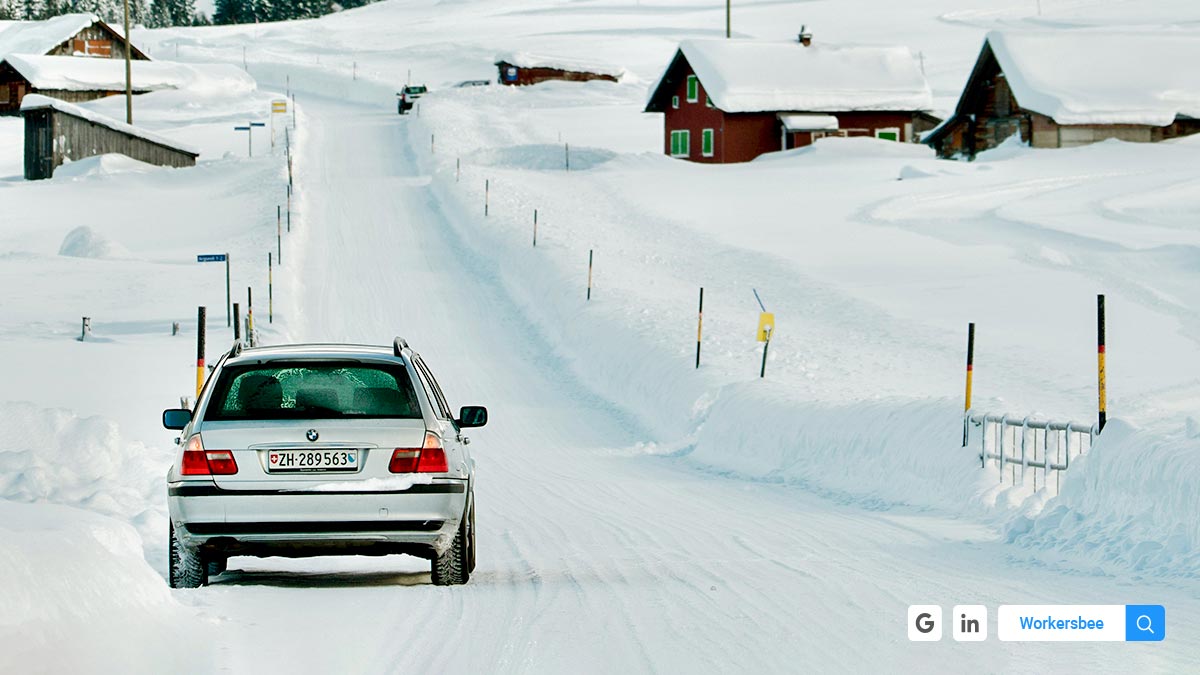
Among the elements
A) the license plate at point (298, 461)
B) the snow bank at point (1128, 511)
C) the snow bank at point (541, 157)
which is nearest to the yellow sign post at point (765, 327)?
the snow bank at point (1128, 511)

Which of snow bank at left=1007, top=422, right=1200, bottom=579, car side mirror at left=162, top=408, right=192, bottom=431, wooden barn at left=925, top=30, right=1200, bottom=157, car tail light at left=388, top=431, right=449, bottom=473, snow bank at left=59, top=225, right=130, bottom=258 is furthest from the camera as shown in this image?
wooden barn at left=925, top=30, right=1200, bottom=157

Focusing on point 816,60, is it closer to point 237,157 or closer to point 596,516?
point 237,157

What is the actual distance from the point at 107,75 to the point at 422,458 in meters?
92.3

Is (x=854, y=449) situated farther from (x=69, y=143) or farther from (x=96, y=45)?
(x=96, y=45)

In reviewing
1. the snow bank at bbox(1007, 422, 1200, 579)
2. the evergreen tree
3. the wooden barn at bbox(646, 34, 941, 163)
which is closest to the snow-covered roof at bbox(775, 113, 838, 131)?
→ the wooden barn at bbox(646, 34, 941, 163)

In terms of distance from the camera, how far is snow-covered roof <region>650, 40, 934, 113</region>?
69750 millimetres

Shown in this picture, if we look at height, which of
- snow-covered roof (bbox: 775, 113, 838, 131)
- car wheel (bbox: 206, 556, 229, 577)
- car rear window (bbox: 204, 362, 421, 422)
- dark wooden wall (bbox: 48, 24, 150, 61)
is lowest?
car wheel (bbox: 206, 556, 229, 577)

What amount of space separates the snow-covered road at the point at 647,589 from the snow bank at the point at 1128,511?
43cm

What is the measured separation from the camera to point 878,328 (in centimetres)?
3120

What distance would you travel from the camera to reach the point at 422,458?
31.2 ft

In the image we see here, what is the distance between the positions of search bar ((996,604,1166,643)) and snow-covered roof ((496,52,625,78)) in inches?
3870

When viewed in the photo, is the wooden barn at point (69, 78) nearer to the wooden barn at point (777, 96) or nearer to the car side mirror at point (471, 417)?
the wooden barn at point (777, 96)

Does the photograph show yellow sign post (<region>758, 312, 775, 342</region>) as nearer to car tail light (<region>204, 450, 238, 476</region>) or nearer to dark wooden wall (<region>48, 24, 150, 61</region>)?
car tail light (<region>204, 450, 238, 476</region>)

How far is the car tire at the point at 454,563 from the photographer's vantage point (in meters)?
9.85
